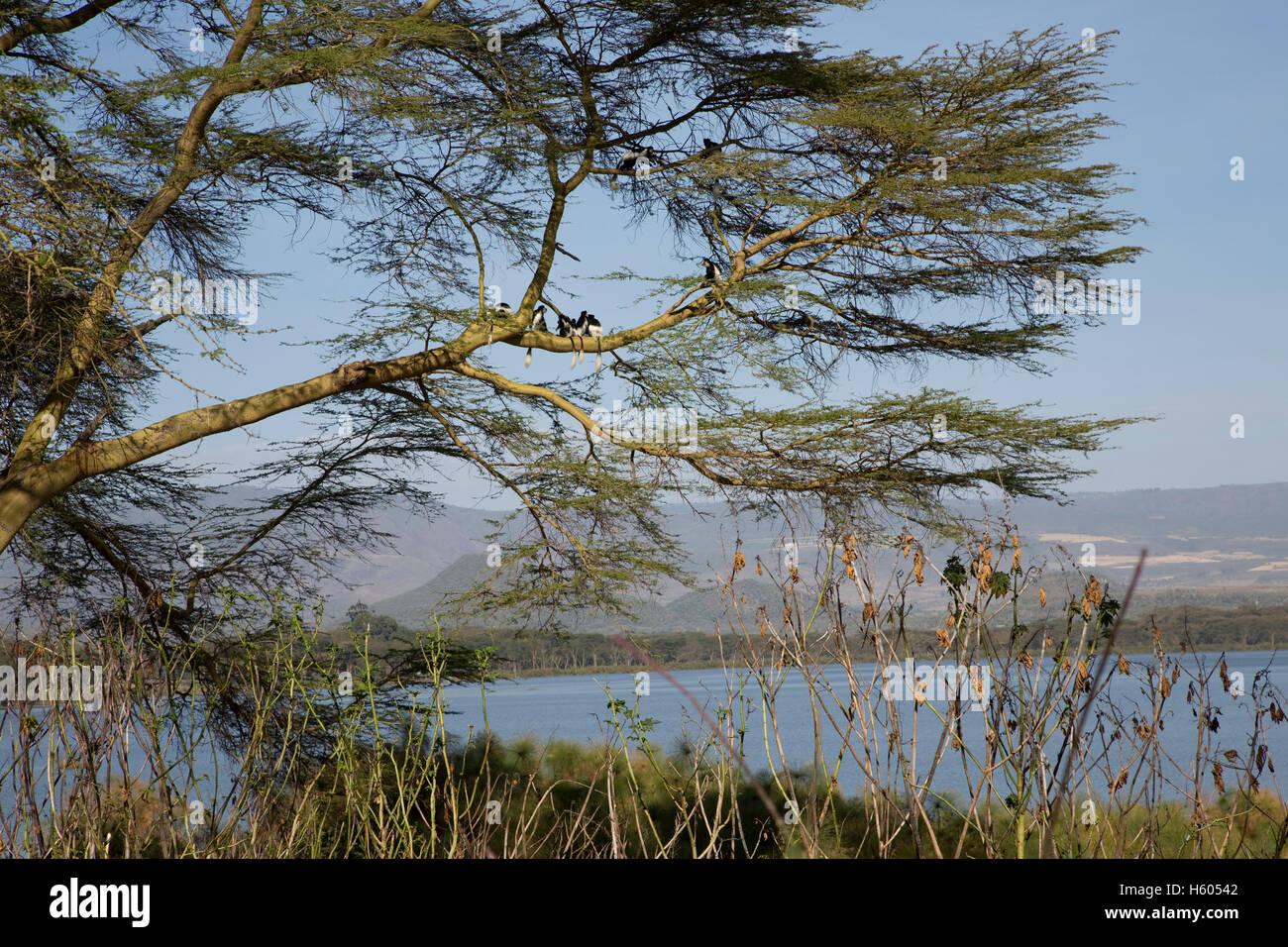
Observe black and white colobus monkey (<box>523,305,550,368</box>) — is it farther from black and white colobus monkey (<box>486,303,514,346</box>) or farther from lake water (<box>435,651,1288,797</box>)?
lake water (<box>435,651,1288,797</box>)

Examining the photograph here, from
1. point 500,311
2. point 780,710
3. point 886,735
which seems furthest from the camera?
point 500,311

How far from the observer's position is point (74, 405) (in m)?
8.81

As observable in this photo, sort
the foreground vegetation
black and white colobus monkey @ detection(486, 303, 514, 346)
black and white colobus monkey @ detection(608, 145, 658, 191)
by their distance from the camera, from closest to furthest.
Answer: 1. the foreground vegetation
2. black and white colobus monkey @ detection(486, 303, 514, 346)
3. black and white colobus monkey @ detection(608, 145, 658, 191)

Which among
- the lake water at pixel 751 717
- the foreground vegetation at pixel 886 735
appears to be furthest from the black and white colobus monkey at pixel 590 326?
the foreground vegetation at pixel 886 735

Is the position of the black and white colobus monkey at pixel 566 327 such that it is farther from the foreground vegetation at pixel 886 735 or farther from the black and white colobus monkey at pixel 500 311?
the foreground vegetation at pixel 886 735

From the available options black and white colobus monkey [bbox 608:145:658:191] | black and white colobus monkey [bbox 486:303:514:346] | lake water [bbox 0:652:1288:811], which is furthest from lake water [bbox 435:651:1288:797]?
black and white colobus monkey [bbox 608:145:658:191]

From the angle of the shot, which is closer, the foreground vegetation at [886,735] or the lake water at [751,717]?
the foreground vegetation at [886,735]

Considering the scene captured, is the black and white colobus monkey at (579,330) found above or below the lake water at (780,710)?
above

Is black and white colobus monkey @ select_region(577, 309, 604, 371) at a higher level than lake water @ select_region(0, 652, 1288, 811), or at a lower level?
higher

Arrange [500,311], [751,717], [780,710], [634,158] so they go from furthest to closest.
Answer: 1. [634,158]
2. [500,311]
3. [780,710]
4. [751,717]

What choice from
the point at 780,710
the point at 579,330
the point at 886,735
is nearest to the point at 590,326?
the point at 579,330

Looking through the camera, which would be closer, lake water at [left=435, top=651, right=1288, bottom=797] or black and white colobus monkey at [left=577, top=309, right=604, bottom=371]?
lake water at [left=435, top=651, right=1288, bottom=797]

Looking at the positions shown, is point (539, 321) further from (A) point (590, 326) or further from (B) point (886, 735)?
(B) point (886, 735)

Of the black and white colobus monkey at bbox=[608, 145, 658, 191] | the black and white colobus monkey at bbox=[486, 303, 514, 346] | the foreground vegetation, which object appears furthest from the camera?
the black and white colobus monkey at bbox=[608, 145, 658, 191]
